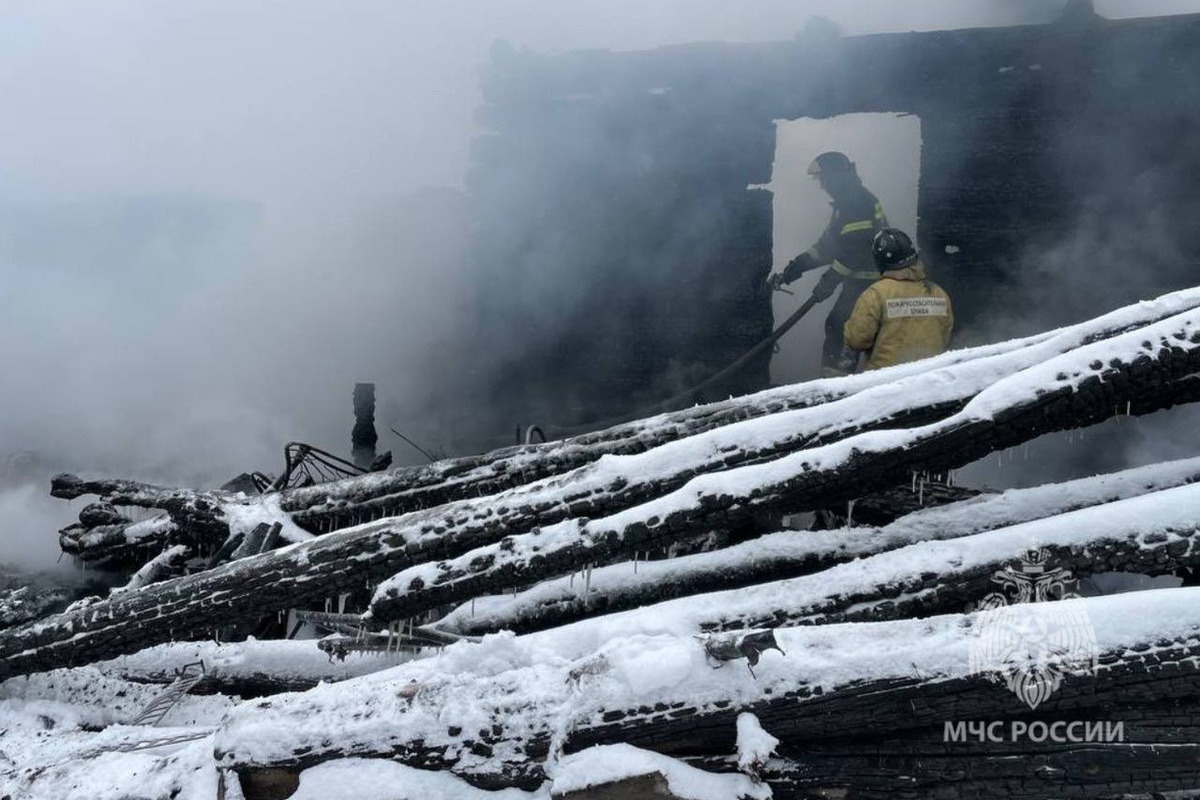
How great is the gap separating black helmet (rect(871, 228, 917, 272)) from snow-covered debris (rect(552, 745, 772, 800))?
439cm

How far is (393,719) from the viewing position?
262 centimetres

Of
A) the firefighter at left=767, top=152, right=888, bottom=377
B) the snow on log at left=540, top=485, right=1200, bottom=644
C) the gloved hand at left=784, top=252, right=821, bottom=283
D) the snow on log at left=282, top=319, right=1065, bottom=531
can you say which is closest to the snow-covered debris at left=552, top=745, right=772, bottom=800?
the snow on log at left=540, top=485, right=1200, bottom=644

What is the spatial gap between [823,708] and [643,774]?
0.50 meters

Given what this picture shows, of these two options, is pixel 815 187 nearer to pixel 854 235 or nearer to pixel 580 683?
pixel 854 235

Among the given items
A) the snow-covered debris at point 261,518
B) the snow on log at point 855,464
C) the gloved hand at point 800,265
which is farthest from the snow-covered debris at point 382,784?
the gloved hand at point 800,265

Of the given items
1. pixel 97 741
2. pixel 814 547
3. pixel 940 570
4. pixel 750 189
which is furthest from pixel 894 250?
pixel 97 741

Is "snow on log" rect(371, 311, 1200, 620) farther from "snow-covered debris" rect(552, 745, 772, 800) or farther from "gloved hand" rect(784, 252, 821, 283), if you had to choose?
"gloved hand" rect(784, 252, 821, 283)

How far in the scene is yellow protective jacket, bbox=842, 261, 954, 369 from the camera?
5930mm

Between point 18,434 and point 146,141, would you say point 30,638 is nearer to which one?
point 18,434

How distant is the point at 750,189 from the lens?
353 inches

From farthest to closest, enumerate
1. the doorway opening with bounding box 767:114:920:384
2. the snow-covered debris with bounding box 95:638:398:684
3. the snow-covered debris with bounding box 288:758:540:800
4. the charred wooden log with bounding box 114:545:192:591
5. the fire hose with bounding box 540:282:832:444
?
the doorway opening with bounding box 767:114:920:384 → the fire hose with bounding box 540:282:832:444 → the charred wooden log with bounding box 114:545:192:591 → the snow-covered debris with bounding box 95:638:398:684 → the snow-covered debris with bounding box 288:758:540:800

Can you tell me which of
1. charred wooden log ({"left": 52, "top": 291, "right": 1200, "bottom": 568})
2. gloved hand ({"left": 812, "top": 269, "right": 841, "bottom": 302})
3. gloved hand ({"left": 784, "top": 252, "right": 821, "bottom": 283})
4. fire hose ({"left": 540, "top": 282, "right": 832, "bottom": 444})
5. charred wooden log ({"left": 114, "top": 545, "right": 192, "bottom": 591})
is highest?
gloved hand ({"left": 784, "top": 252, "right": 821, "bottom": 283})

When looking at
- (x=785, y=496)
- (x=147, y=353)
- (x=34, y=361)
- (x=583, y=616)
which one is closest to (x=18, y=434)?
(x=34, y=361)

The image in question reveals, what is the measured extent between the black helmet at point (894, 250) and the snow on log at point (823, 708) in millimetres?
3928
